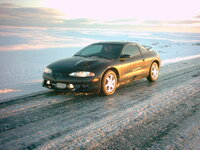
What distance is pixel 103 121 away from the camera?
4070mm

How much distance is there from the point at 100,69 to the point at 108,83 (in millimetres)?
485

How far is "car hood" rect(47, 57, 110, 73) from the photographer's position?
18.5 ft

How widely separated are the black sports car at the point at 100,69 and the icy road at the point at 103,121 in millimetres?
323

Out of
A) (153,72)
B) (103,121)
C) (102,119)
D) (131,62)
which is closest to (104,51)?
(131,62)

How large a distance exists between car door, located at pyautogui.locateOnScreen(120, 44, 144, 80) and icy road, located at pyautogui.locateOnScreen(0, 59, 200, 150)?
62cm

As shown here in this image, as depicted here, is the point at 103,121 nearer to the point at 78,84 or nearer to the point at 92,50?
the point at 78,84

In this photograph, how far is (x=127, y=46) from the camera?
690 centimetres

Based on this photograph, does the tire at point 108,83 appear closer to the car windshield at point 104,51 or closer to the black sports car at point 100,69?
the black sports car at point 100,69

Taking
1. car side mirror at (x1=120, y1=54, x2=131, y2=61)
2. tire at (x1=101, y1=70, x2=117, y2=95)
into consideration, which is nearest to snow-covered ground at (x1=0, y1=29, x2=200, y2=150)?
tire at (x1=101, y1=70, x2=117, y2=95)

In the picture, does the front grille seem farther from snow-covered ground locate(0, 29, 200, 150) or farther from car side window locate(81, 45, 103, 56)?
car side window locate(81, 45, 103, 56)

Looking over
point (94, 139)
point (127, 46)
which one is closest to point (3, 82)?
point (127, 46)

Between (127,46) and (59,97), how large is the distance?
2671 millimetres

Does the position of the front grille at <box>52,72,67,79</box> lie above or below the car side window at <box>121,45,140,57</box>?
below

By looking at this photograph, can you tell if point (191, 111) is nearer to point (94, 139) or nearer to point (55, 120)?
point (94, 139)
